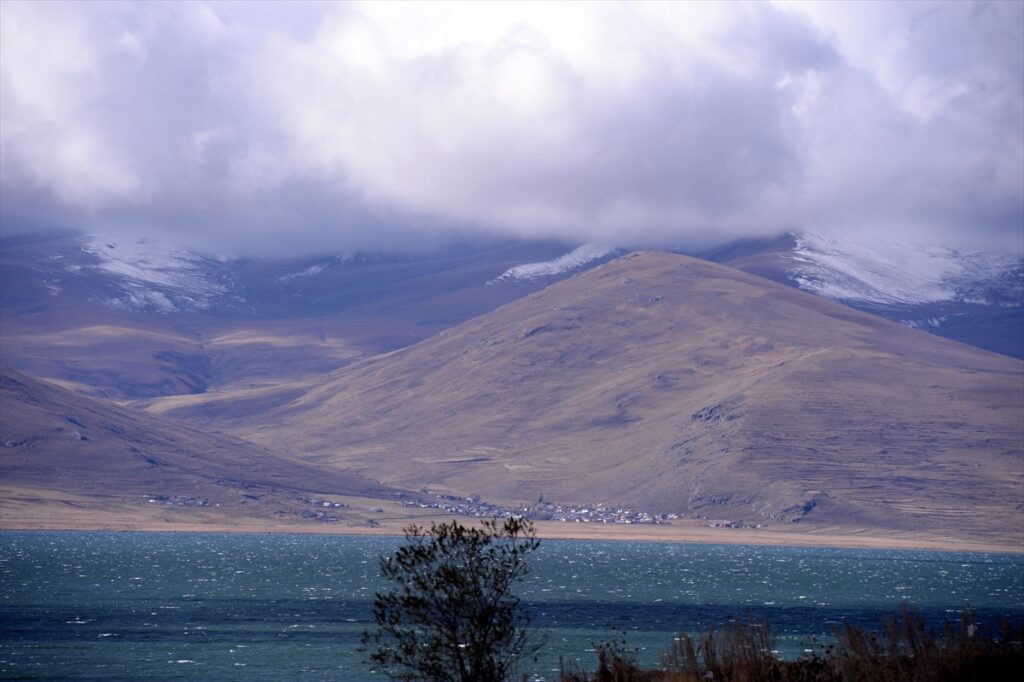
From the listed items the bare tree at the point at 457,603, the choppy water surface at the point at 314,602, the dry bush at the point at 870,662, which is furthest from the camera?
the choppy water surface at the point at 314,602

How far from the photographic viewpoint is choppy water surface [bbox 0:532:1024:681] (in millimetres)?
62594

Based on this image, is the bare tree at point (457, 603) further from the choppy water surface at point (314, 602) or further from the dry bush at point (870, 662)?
the choppy water surface at point (314, 602)

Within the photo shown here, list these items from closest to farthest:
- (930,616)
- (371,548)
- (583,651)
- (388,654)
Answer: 1. (388,654)
2. (583,651)
3. (930,616)
4. (371,548)

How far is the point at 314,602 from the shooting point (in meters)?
96.4

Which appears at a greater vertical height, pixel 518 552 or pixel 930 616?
pixel 518 552

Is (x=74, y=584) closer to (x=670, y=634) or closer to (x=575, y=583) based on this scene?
(x=575, y=583)

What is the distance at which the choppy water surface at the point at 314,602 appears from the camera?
62.6m

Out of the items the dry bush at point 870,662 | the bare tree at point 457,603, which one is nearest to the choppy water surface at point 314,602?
the dry bush at point 870,662

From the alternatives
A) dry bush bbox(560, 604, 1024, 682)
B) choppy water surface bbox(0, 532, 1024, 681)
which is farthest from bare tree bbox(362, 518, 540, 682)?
choppy water surface bbox(0, 532, 1024, 681)

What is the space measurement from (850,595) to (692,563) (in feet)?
169

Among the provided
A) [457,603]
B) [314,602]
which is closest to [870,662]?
[457,603]

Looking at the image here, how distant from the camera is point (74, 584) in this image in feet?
355

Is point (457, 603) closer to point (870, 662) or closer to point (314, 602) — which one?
point (870, 662)

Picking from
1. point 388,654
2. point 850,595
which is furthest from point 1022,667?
point 850,595
